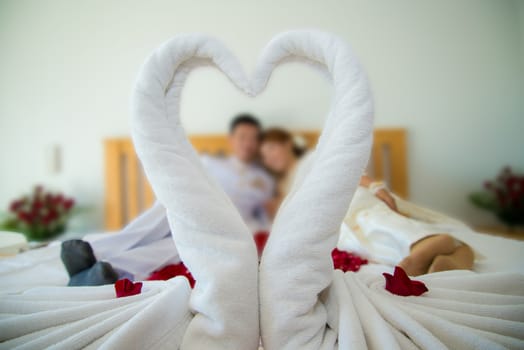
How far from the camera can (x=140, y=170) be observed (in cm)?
118

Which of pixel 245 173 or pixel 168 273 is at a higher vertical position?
pixel 245 173

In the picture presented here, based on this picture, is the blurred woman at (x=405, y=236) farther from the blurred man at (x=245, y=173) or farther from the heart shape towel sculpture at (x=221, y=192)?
the blurred man at (x=245, y=173)

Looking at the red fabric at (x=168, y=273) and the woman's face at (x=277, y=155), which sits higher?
the woman's face at (x=277, y=155)

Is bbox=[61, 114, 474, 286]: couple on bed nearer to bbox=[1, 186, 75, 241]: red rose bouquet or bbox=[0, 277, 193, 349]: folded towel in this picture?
bbox=[0, 277, 193, 349]: folded towel

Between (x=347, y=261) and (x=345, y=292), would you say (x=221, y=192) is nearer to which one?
(x=345, y=292)

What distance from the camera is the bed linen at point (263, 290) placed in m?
0.23

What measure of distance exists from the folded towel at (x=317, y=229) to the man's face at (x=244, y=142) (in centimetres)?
74

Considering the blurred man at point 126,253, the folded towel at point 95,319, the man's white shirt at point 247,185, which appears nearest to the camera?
the folded towel at point 95,319

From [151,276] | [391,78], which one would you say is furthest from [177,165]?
[391,78]

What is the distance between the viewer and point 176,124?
323 mm

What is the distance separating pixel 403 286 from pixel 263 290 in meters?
0.17

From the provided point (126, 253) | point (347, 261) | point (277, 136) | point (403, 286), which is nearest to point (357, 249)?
point (347, 261)

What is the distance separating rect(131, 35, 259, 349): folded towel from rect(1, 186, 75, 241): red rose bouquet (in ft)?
2.55

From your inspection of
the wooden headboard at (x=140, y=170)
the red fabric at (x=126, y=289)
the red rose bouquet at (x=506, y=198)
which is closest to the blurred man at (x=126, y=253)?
the red fabric at (x=126, y=289)
